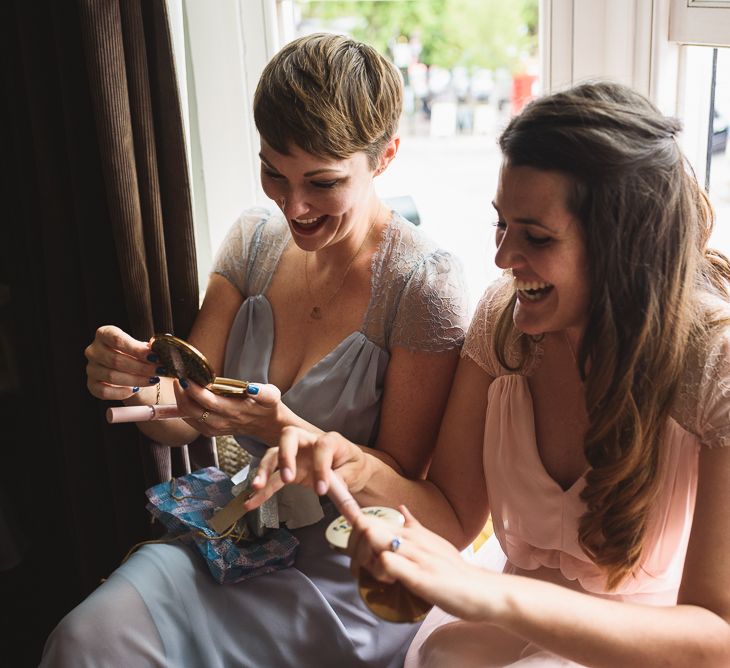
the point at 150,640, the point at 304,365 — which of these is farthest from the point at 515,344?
the point at 150,640

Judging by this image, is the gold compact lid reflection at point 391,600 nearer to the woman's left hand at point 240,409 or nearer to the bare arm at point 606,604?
the bare arm at point 606,604

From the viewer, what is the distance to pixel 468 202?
2.28 m

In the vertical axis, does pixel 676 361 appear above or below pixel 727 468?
above

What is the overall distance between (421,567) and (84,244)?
→ 1.11 metres

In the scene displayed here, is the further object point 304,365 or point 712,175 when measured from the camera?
point 712,175

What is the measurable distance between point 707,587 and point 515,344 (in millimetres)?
445

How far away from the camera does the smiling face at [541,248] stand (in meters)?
1.16

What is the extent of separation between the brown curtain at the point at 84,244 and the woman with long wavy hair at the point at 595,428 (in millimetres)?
674

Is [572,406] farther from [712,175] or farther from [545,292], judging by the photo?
[712,175]

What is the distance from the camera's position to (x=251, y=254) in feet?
5.82

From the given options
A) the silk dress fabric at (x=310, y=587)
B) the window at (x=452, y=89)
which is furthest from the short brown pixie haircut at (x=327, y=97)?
the window at (x=452, y=89)

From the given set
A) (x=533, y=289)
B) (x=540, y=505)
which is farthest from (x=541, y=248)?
(x=540, y=505)

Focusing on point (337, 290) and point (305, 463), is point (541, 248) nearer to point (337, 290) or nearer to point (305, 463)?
point (305, 463)

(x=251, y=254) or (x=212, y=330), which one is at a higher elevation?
(x=251, y=254)
